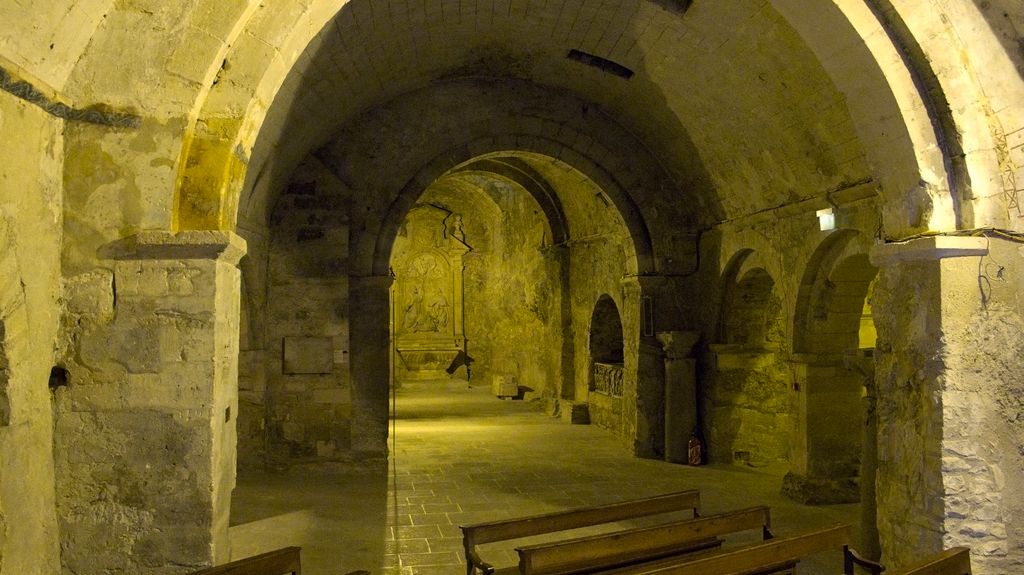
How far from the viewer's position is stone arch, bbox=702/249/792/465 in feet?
30.5

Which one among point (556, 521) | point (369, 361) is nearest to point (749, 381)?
point (369, 361)

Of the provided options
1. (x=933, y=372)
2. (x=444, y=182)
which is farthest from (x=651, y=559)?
(x=444, y=182)

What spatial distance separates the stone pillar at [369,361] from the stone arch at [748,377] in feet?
13.0

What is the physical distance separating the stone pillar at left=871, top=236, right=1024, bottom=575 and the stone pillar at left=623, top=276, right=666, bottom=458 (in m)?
5.32

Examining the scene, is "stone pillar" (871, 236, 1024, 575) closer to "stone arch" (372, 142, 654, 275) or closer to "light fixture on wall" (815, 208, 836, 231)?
"light fixture on wall" (815, 208, 836, 231)

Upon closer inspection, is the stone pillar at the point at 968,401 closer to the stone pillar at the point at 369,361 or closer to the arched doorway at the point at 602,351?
the stone pillar at the point at 369,361

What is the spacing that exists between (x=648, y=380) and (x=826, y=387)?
2675mm

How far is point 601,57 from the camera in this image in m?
8.30

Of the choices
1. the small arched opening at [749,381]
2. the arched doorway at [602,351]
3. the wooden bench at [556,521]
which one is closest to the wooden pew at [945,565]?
the wooden bench at [556,521]

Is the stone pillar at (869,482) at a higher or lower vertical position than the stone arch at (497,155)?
lower

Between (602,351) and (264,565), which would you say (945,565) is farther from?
(602,351)

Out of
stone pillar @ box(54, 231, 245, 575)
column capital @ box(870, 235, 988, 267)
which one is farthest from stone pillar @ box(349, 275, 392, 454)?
column capital @ box(870, 235, 988, 267)

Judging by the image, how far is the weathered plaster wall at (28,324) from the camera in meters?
3.04

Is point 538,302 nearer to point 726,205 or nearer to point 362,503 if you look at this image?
point 726,205
